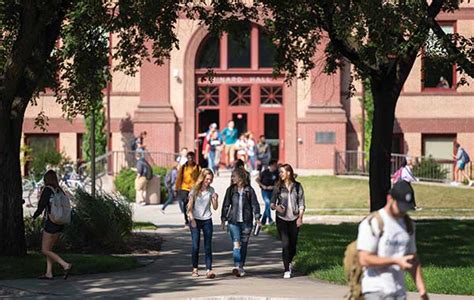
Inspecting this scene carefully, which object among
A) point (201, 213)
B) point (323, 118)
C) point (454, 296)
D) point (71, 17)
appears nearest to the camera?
point (454, 296)

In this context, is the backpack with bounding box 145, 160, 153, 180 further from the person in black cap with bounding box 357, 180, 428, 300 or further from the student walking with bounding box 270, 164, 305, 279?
the person in black cap with bounding box 357, 180, 428, 300

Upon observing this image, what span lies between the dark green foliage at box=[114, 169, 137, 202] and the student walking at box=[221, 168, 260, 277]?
1737 cm

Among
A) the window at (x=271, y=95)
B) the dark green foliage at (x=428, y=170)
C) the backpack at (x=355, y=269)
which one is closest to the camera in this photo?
the backpack at (x=355, y=269)

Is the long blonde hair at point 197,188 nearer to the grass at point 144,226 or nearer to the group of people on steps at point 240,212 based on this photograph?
the group of people on steps at point 240,212

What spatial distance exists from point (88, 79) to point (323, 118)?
21.2 meters

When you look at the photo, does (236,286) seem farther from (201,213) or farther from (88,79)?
(88,79)

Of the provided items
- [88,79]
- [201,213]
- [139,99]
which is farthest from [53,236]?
[139,99]

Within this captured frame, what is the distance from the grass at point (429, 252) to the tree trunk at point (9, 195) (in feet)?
15.3

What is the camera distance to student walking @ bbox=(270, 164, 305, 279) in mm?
16203

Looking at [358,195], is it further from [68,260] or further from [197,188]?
[197,188]

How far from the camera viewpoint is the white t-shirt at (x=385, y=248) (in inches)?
336

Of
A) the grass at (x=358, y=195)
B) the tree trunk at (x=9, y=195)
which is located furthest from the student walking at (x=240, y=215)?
the grass at (x=358, y=195)

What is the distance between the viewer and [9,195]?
1703 centimetres

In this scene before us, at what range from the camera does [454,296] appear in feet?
44.4
